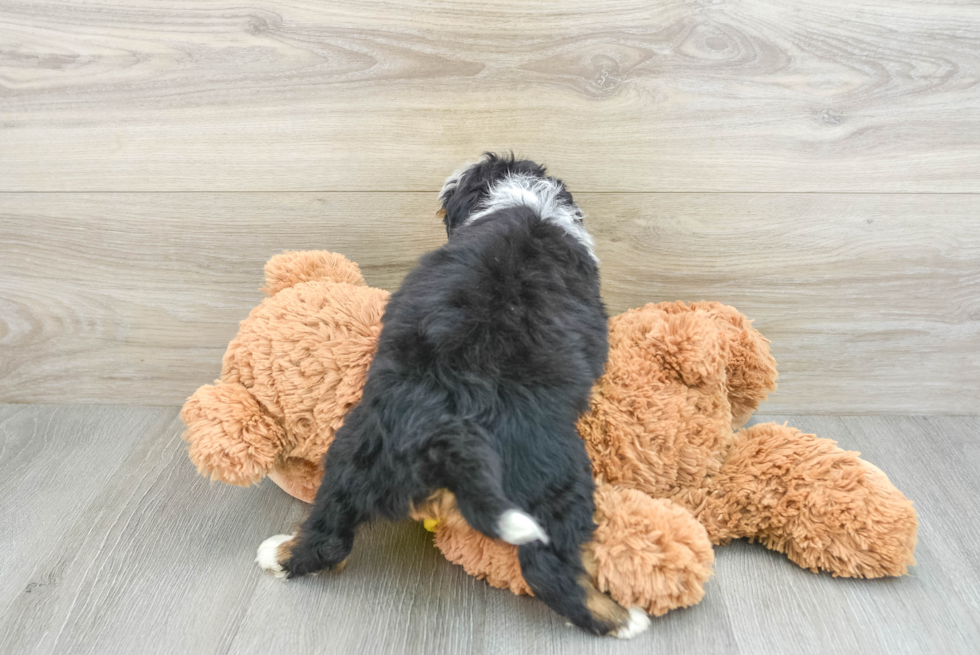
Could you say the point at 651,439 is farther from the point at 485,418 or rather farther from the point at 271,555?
the point at 271,555

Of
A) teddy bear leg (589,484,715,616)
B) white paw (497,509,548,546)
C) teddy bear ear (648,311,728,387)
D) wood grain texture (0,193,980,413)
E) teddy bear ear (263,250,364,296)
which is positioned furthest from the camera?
wood grain texture (0,193,980,413)

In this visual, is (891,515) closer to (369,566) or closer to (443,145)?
(369,566)

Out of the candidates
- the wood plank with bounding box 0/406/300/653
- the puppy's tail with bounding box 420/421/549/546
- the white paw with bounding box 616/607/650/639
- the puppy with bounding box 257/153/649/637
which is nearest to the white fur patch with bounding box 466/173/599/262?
the puppy with bounding box 257/153/649/637

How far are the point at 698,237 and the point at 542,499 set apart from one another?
2.14 feet

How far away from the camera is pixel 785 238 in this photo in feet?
3.96

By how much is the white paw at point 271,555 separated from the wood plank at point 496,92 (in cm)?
61

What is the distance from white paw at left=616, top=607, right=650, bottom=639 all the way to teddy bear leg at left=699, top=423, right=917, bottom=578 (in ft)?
0.59

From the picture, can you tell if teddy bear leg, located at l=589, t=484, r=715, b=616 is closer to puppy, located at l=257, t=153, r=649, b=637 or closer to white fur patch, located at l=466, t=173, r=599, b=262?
puppy, located at l=257, t=153, r=649, b=637

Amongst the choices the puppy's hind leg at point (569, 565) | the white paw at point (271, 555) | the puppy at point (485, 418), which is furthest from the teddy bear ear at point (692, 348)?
the white paw at point (271, 555)

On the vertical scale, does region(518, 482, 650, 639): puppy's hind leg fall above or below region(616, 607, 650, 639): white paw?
above

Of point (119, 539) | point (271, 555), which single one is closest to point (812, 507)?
point (271, 555)

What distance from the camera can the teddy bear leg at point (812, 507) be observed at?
88 cm

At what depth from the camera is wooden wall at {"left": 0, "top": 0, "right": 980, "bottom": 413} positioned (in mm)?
1102

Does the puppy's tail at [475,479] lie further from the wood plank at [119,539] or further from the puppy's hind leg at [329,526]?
the wood plank at [119,539]
